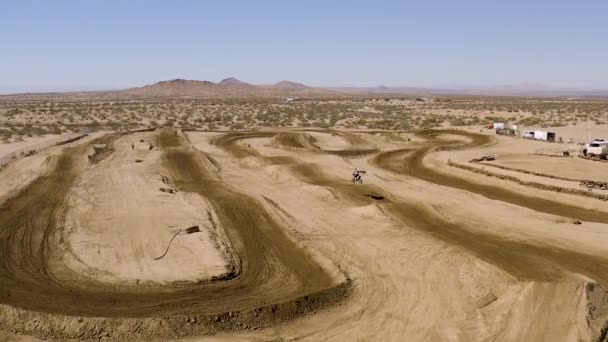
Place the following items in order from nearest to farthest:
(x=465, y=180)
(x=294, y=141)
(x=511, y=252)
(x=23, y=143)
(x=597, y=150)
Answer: (x=511, y=252)
(x=465, y=180)
(x=597, y=150)
(x=23, y=143)
(x=294, y=141)

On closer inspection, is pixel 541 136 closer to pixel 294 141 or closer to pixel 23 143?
pixel 294 141

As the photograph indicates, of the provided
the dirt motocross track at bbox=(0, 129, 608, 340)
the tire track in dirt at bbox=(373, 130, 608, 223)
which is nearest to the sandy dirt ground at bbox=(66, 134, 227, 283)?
the dirt motocross track at bbox=(0, 129, 608, 340)

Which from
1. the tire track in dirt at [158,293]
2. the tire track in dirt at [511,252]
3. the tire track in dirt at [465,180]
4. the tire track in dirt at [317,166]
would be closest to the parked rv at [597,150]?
the tire track in dirt at [465,180]

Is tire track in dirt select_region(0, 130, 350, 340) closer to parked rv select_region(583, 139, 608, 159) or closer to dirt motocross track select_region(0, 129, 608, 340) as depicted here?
dirt motocross track select_region(0, 129, 608, 340)

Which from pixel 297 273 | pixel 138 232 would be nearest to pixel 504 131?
pixel 138 232

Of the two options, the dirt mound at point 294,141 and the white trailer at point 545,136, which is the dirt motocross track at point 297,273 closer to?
the dirt mound at point 294,141

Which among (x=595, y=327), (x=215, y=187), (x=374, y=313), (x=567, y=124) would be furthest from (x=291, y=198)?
(x=567, y=124)
